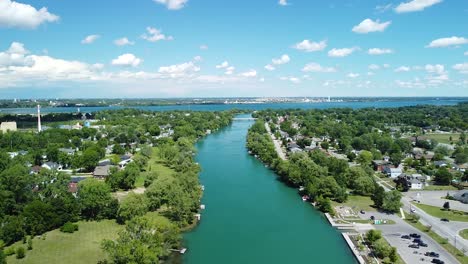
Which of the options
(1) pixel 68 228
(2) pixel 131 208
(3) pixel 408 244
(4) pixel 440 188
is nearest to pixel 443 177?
(4) pixel 440 188

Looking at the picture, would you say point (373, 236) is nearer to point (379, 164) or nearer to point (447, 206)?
point (447, 206)

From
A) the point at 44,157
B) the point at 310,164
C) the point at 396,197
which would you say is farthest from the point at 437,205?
the point at 44,157

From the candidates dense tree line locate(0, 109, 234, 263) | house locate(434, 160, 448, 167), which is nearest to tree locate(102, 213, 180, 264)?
dense tree line locate(0, 109, 234, 263)

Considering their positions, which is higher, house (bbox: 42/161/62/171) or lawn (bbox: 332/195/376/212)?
house (bbox: 42/161/62/171)

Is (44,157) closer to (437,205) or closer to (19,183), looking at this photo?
(19,183)

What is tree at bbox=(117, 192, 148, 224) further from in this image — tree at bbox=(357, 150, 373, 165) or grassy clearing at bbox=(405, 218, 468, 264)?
tree at bbox=(357, 150, 373, 165)
